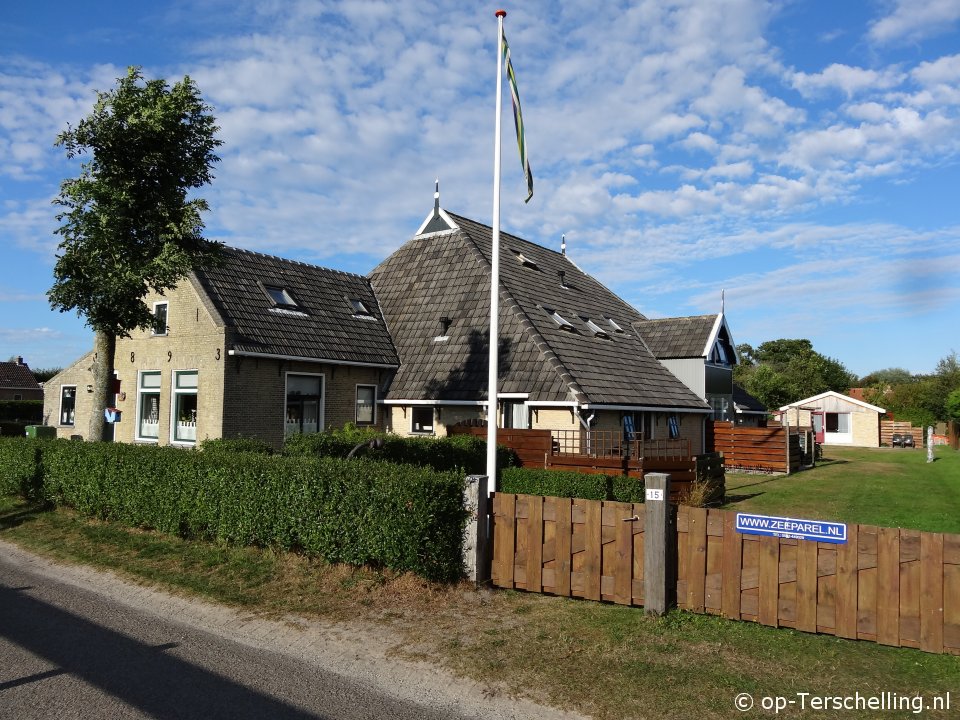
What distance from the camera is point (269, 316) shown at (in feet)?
73.6

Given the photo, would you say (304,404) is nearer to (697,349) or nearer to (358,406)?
(358,406)

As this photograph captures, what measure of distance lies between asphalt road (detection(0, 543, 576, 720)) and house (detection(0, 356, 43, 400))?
78247 mm

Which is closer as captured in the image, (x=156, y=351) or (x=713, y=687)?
(x=713, y=687)

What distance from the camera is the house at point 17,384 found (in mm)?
73750

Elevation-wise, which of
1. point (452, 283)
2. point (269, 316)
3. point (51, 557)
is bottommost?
point (51, 557)

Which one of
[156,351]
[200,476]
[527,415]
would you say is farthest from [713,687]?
[156,351]

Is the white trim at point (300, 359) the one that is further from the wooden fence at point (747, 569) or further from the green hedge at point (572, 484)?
the wooden fence at point (747, 569)

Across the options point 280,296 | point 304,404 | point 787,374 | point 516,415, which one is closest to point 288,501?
point 516,415

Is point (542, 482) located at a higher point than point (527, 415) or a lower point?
lower

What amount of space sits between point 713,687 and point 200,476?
8.54 m

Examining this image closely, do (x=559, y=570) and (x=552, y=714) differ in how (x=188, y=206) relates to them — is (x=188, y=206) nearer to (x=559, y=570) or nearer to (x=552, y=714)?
(x=559, y=570)

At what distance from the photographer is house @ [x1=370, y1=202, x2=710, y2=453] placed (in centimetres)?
2053

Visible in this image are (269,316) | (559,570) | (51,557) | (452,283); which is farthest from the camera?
(452,283)

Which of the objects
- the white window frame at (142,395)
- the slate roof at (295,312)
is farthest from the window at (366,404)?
the white window frame at (142,395)
